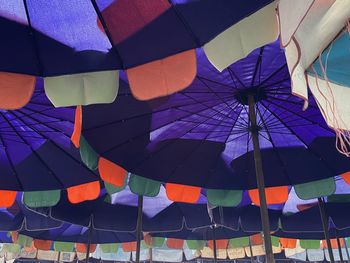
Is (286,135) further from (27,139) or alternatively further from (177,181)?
(27,139)

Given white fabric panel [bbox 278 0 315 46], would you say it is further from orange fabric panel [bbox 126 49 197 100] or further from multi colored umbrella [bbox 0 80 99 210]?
multi colored umbrella [bbox 0 80 99 210]

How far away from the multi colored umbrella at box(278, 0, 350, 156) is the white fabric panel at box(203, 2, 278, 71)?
18 centimetres

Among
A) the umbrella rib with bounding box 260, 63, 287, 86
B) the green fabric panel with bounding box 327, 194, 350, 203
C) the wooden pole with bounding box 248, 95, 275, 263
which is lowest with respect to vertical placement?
the wooden pole with bounding box 248, 95, 275, 263

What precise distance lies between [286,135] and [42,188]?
308cm

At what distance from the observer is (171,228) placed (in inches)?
259

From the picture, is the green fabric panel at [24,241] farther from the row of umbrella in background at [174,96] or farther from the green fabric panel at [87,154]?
the green fabric panel at [87,154]

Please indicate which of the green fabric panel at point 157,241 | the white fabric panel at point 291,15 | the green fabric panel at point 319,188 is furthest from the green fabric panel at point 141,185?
the green fabric panel at point 157,241

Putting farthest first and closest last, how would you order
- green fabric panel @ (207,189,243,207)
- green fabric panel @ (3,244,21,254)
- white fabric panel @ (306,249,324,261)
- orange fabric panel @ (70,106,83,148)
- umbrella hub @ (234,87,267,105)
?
white fabric panel @ (306,249,324,261) < green fabric panel @ (3,244,21,254) < green fabric panel @ (207,189,243,207) < umbrella hub @ (234,87,267,105) < orange fabric panel @ (70,106,83,148)

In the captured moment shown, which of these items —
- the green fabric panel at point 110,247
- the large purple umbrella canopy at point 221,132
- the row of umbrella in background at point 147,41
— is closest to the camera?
the row of umbrella in background at point 147,41

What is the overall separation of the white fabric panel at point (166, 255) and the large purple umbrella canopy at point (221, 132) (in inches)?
297

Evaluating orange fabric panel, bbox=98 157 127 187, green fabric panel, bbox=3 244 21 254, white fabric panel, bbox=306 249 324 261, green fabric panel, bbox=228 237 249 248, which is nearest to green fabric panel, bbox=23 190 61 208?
orange fabric panel, bbox=98 157 127 187

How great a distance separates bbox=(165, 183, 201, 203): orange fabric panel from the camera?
452 cm

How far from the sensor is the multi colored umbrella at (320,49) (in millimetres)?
1741

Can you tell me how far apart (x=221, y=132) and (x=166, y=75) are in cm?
213
